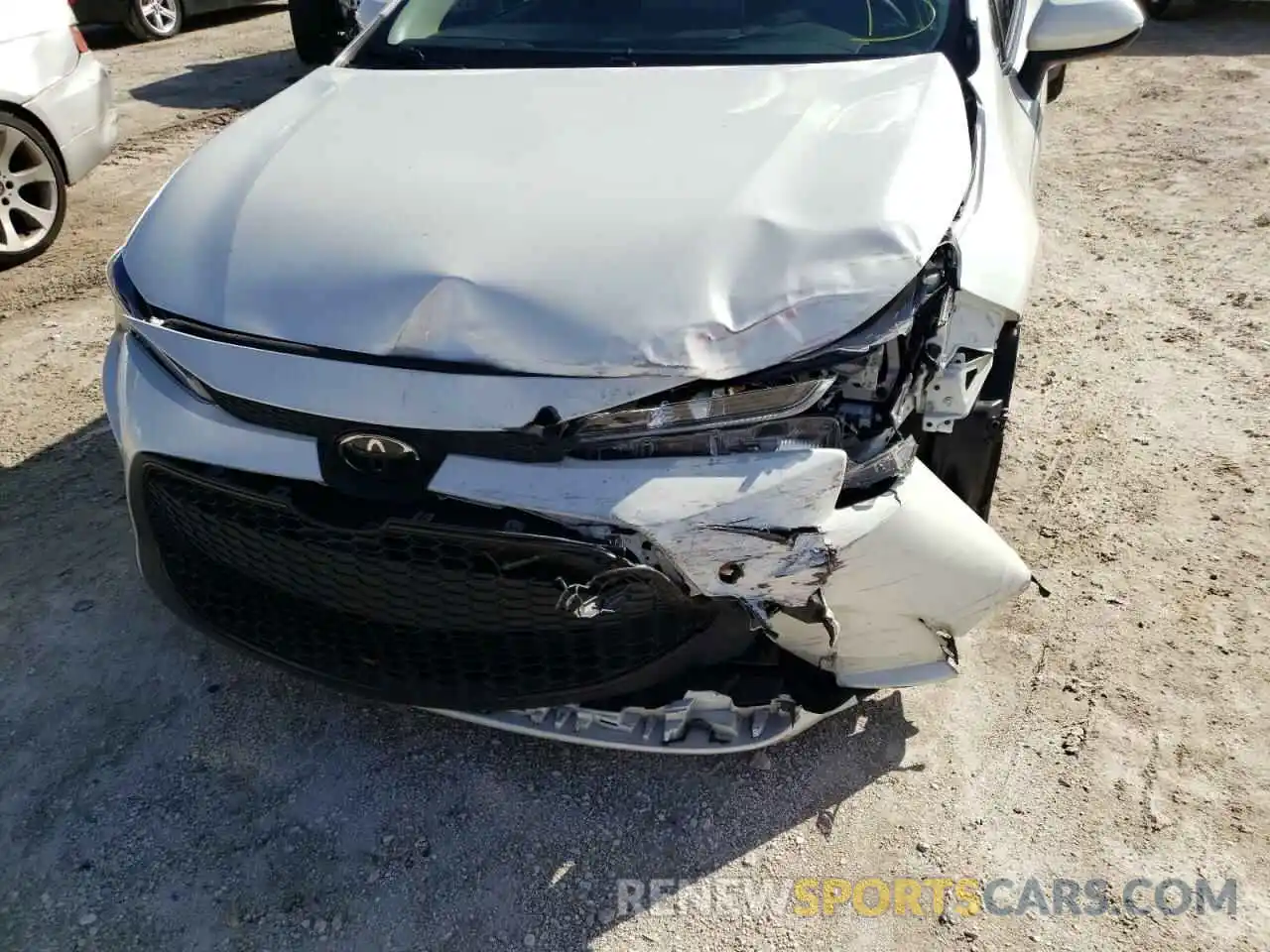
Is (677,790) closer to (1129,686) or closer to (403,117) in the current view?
(1129,686)

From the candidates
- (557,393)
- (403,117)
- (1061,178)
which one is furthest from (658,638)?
(1061,178)

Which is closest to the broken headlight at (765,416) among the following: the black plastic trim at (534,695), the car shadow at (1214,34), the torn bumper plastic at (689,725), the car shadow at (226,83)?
the black plastic trim at (534,695)

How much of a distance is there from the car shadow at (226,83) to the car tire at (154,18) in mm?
1180

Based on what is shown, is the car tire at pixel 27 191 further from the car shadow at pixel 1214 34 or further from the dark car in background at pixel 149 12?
the car shadow at pixel 1214 34

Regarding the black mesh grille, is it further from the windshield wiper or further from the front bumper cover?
the windshield wiper

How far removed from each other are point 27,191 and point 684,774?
14.9 feet

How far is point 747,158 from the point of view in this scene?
2080mm

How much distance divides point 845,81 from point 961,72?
0.31 m

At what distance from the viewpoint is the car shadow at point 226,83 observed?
7.38 meters

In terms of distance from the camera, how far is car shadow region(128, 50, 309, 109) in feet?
24.2

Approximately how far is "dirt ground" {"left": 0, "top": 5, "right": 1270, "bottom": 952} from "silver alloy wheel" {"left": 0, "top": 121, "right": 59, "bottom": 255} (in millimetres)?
1960

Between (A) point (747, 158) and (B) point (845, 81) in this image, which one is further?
(B) point (845, 81)

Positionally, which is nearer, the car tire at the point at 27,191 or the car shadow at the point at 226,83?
the car tire at the point at 27,191

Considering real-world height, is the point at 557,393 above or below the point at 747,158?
below
